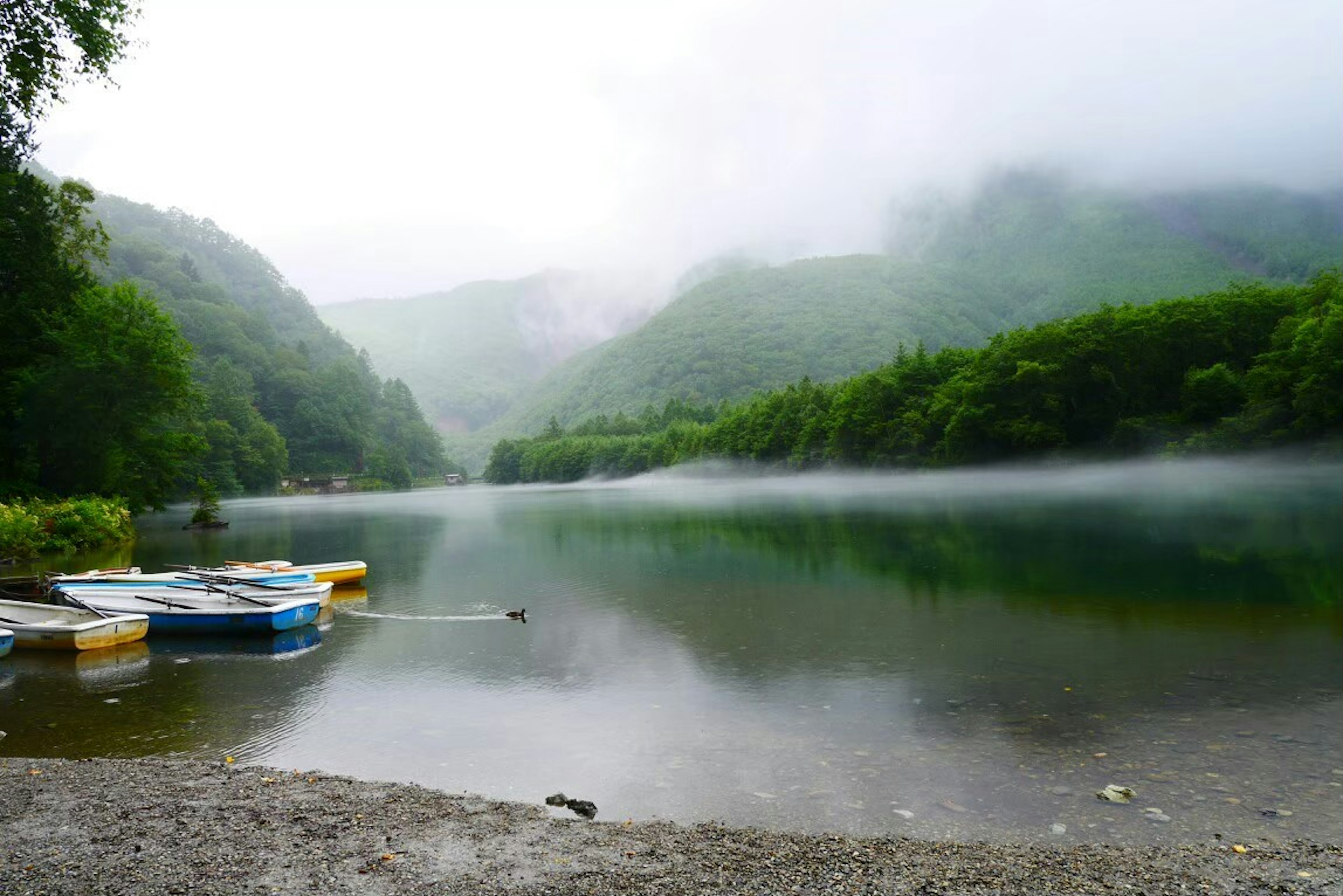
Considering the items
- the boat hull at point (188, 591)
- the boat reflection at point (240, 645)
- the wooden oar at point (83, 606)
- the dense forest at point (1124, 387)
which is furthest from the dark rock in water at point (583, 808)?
the dense forest at point (1124, 387)

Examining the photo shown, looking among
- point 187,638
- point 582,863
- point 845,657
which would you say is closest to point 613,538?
point 187,638

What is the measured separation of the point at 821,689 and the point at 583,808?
19.1ft

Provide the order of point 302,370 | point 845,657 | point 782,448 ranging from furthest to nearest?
point 302,370
point 782,448
point 845,657

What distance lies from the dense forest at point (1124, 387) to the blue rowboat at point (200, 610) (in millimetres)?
71687

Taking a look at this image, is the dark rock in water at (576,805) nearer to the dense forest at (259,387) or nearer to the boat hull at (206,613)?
the boat hull at (206,613)

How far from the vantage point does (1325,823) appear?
23.3 ft

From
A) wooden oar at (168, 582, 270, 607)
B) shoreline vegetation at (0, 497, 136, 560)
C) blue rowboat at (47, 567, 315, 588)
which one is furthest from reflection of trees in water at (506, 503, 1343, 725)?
shoreline vegetation at (0, 497, 136, 560)

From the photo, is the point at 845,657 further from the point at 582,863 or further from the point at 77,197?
the point at 77,197

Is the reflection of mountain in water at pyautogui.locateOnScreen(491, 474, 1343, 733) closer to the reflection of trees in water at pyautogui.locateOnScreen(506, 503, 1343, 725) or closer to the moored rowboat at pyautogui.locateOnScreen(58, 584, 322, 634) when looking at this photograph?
the reflection of trees in water at pyautogui.locateOnScreen(506, 503, 1343, 725)

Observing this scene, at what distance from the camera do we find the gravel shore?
5641mm

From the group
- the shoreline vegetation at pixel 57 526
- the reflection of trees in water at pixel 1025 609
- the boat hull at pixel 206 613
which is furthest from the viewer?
the shoreline vegetation at pixel 57 526

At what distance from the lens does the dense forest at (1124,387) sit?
63094 mm

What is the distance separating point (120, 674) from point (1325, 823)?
61.4 ft

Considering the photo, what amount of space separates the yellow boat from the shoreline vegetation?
52.0 feet
